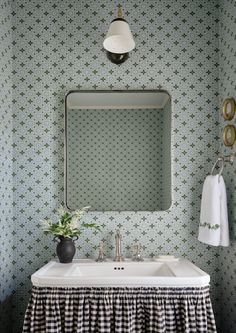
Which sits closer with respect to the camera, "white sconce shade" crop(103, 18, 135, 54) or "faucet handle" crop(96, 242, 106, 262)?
"white sconce shade" crop(103, 18, 135, 54)

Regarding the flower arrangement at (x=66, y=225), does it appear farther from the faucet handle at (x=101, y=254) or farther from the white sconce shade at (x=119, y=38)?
the white sconce shade at (x=119, y=38)

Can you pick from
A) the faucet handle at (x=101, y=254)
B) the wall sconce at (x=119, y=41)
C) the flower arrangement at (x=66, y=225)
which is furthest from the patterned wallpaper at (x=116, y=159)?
the wall sconce at (x=119, y=41)

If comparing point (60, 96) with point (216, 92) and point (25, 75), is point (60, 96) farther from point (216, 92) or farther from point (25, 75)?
point (216, 92)

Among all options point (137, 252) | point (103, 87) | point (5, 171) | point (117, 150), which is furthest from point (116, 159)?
point (5, 171)

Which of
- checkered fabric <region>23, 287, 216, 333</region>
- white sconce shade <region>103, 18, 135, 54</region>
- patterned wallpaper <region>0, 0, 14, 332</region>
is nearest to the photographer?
checkered fabric <region>23, 287, 216, 333</region>

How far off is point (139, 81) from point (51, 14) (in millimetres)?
797

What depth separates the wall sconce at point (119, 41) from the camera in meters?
2.37

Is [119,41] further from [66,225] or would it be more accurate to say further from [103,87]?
[66,225]

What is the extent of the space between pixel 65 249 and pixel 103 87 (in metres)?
1.16

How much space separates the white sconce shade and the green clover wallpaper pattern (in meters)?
0.21

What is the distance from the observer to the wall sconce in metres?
2.37

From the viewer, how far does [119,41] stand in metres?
2.49

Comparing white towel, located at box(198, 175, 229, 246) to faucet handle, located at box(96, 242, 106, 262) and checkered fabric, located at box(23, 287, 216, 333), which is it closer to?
checkered fabric, located at box(23, 287, 216, 333)

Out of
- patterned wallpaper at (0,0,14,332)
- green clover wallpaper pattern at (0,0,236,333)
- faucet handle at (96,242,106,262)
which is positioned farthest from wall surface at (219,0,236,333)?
patterned wallpaper at (0,0,14,332)
